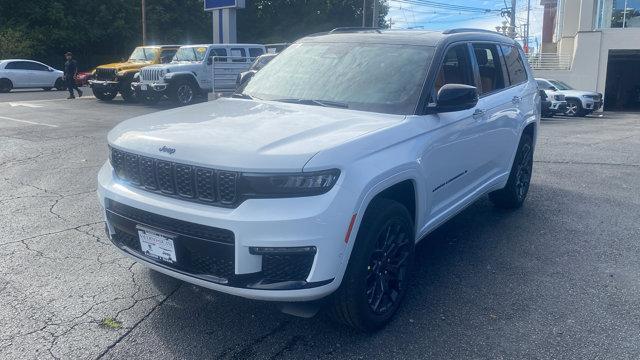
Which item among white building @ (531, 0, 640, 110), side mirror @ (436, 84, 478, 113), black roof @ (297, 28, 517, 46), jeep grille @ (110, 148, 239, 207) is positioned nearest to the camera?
jeep grille @ (110, 148, 239, 207)

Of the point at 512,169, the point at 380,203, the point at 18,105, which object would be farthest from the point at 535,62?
the point at 380,203

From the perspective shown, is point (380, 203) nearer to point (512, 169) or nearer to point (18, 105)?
point (512, 169)

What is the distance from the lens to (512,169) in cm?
606

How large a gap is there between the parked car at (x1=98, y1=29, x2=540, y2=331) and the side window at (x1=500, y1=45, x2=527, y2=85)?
102 cm

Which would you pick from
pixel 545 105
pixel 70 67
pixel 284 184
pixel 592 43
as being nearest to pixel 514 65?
pixel 284 184

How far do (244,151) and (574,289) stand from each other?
2.78m

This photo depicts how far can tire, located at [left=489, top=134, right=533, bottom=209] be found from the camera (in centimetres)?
614

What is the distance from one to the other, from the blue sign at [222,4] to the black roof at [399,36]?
1388cm

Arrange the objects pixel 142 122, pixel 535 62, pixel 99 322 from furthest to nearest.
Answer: pixel 535 62 → pixel 142 122 → pixel 99 322

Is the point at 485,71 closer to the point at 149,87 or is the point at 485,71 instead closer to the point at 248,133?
the point at 248,133

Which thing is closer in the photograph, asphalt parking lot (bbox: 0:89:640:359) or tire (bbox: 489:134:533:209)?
asphalt parking lot (bbox: 0:89:640:359)

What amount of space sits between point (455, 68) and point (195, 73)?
14759 mm

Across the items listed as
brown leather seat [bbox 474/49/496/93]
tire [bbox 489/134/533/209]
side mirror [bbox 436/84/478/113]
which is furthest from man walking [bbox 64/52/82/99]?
side mirror [bbox 436/84/478/113]

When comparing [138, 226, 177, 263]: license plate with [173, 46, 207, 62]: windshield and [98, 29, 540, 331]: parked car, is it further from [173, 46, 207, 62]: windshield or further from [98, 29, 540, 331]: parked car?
[173, 46, 207, 62]: windshield
